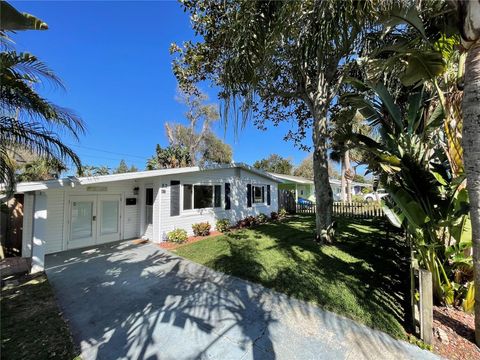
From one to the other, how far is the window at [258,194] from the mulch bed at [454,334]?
1187cm

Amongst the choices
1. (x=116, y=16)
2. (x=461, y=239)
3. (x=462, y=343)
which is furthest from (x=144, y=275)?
(x=116, y=16)

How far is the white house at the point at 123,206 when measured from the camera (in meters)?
6.99

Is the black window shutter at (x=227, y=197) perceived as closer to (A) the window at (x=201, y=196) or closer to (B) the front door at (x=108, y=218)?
(A) the window at (x=201, y=196)

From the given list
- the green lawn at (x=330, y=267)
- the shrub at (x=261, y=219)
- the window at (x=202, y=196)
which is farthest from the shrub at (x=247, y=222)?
the green lawn at (x=330, y=267)

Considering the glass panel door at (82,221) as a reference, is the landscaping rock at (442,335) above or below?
below

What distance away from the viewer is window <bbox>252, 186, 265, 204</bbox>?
605 inches

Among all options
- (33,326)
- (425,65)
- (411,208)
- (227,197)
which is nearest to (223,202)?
(227,197)

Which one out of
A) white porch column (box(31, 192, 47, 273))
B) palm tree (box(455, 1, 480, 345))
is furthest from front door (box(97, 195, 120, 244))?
palm tree (box(455, 1, 480, 345))

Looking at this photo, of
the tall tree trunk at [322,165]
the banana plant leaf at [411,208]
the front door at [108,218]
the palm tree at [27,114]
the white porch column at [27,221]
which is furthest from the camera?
the front door at [108,218]

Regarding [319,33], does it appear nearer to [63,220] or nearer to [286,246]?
[286,246]

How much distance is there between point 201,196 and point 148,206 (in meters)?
2.61

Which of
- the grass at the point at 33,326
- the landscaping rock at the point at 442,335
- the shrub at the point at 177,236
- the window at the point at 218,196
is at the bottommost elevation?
the grass at the point at 33,326

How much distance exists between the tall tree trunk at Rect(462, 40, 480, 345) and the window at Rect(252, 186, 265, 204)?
498 inches

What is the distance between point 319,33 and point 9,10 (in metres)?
4.56
